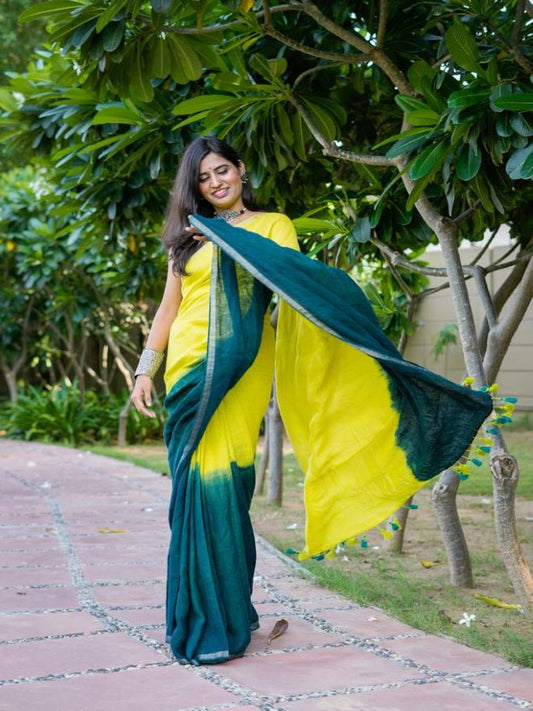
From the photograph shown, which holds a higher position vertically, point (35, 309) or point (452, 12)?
point (452, 12)

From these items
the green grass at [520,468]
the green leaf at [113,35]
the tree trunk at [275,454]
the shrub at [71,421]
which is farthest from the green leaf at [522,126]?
the shrub at [71,421]

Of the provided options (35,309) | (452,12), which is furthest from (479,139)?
(35,309)

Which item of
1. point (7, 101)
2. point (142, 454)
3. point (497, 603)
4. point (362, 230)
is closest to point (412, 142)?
point (362, 230)

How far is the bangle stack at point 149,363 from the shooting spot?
288 cm

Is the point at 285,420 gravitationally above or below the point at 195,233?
below

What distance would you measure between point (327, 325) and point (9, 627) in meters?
1.40

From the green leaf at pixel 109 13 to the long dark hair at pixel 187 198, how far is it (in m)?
0.44

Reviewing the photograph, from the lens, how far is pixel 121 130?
169 inches

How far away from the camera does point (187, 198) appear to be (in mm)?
2834

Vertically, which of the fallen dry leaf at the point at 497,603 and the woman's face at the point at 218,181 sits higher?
the woman's face at the point at 218,181

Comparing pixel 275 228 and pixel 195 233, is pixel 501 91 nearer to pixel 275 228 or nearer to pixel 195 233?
pixel 275 228

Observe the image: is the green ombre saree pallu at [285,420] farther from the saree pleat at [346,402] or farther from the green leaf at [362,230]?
the green leaf at [362,230]

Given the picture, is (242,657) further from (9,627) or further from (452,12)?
(452,12)

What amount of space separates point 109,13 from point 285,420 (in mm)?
1341
